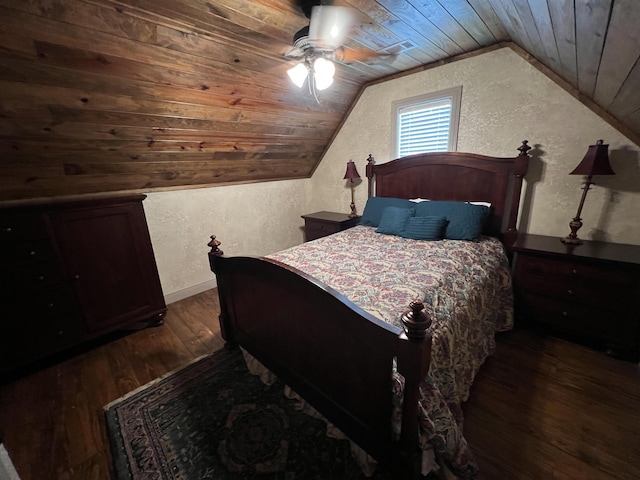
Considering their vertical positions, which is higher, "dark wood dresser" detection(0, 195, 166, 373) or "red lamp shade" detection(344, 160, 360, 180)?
"red lamp shade" detection(344, 160, 360, 180)

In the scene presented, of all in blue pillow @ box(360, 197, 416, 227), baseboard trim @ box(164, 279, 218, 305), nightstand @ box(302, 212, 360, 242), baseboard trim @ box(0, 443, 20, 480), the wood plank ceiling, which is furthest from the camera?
nightstand @ box(302, 212, 360, 242)

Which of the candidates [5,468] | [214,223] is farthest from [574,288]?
[214,223]

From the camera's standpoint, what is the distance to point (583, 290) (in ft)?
6.12

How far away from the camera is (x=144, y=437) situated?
4.69ft

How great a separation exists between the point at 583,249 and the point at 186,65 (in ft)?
10.0

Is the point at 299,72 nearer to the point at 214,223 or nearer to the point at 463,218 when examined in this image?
the point at 463,218

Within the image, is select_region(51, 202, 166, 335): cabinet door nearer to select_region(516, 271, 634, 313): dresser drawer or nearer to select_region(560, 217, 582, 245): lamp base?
select_region(516, 271, 634, 313): dresser drawer

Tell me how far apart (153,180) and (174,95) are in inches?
38.4

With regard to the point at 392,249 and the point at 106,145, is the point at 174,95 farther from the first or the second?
the point at 392,249

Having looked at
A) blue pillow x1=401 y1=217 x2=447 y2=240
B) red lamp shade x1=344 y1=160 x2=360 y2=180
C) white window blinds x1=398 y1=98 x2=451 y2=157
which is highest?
white window blinds x1=398 y1=98 x2=451 y2=157

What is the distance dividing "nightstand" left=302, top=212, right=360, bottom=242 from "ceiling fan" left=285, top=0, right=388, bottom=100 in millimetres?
1657

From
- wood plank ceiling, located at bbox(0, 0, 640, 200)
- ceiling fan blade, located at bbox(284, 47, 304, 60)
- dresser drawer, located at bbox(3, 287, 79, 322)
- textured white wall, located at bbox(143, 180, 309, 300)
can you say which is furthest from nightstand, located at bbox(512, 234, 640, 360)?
dresser drawer, located at bbox(3, 287, 79, 322)

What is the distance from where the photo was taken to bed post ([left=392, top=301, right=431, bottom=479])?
2.81 feet

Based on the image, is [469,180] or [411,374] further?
[469,180]
